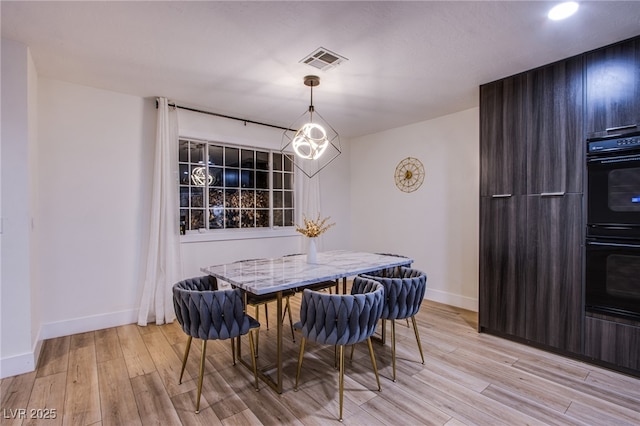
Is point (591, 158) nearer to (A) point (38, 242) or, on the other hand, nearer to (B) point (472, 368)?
(B) point (472, 368)

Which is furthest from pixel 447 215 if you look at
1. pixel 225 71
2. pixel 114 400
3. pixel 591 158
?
pixel 114 400

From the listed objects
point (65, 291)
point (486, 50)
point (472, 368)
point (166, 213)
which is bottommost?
point (472, 368)

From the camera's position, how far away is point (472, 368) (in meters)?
2.55

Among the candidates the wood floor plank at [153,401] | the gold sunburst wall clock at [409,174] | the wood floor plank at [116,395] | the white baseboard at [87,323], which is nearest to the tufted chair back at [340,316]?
the wood floor plank at [153,401]

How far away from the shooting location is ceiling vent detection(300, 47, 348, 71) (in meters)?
2.56

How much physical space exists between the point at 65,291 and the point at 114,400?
67.9 inches

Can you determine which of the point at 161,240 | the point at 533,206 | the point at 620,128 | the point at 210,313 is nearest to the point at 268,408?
the point at 210,313

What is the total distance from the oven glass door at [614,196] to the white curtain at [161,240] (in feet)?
13.7

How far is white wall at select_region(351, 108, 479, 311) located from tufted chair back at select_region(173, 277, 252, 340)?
317 cm

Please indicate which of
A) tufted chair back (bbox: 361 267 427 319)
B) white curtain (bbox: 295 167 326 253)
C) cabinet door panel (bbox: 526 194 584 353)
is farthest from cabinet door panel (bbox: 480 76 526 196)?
white curtain (bbox: 295 167 326 253)

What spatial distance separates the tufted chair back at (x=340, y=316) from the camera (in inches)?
75.9

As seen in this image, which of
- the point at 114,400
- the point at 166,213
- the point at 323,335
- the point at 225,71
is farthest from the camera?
the point at 166,213

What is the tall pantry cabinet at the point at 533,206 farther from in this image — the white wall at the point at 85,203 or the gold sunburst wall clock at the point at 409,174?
the white wall at the point at 85,203

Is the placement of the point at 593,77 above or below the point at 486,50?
below
